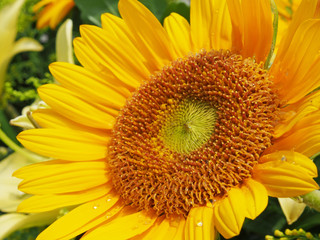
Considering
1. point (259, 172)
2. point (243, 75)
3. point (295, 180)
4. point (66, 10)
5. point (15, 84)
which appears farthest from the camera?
point (15, 84)

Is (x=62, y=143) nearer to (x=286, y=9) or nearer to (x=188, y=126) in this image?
(x=188, y=126)

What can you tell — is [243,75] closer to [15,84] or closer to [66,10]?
[66,10]

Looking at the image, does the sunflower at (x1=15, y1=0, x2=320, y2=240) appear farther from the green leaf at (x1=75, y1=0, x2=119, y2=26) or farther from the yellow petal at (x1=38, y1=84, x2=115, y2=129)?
the green leaf at (x1=75, y1=0, x2=119, y2=26)

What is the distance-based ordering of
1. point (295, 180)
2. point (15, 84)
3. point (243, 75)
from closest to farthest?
point (295, 180)
point (243, 75)
point (15, 84)

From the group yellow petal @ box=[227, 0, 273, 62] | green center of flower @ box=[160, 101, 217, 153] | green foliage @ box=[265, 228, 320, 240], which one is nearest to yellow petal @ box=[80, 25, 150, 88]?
green center of flower @ box=[160, 101, 217, 153]

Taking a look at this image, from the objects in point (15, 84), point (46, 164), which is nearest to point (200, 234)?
point (46, 164)

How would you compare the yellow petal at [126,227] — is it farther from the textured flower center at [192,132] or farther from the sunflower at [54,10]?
the sunflower at [54,10]

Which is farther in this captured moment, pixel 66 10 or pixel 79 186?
pixel 66 10

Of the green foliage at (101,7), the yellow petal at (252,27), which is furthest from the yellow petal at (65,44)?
the yellow petal at (252,27)
